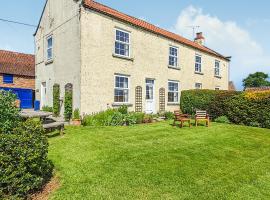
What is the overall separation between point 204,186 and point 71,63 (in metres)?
12.7

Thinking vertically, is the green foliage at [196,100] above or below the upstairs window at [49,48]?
below

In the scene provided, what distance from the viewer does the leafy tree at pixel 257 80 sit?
6066 cm

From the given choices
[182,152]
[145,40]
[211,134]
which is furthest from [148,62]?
[182,152]

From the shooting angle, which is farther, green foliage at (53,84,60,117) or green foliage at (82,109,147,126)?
green foliage at (53,84,60,117)

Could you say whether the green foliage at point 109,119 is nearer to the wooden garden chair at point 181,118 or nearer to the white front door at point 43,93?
the wooden garden chair at point 181,118

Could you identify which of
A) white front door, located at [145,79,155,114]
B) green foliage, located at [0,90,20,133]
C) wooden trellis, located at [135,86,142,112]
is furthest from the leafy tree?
green foliage, located at [0,90,20,133]

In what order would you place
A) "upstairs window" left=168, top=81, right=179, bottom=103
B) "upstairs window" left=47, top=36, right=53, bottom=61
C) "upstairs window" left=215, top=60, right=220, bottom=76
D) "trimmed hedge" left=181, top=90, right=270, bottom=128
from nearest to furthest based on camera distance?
"trimmed hedge" left=181, top=90, right=270, bottom=128 → "upstairs window" left=47, top=36, right=53, bottom=61 → "upstairs window" left=168, top=81, right=179, bottom=103 → "upstairs window" left=215, top=60, right=220, bottom=76

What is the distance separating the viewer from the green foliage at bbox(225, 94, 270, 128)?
15852 millimetres

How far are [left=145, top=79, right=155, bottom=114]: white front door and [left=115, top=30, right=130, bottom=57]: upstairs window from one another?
3.17m

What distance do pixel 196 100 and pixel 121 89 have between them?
6.90 m

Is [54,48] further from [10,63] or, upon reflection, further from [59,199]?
[59,199]

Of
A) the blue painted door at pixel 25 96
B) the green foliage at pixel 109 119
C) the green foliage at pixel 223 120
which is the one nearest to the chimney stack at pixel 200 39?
the green foliage at pixel 223 120

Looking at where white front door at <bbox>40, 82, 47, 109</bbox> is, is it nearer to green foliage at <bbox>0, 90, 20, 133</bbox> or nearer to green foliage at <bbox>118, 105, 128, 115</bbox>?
green foliage at <bbox>118, 105, 128, 115</bbox>

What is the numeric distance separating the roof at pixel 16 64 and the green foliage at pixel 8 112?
69.9 feet
